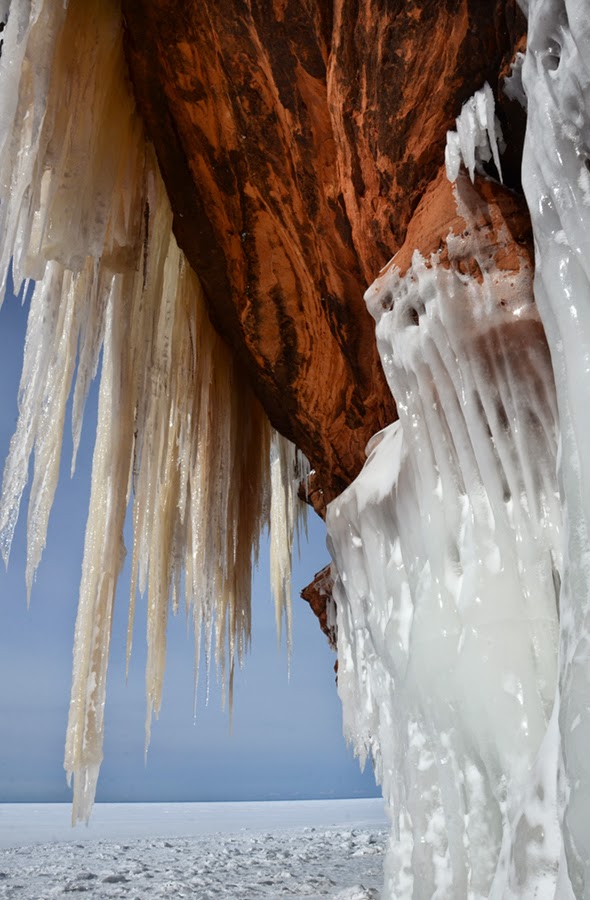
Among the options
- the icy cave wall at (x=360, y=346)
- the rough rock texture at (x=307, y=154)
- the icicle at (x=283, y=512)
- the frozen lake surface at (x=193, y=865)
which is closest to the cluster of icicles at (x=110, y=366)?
the icy cave wall at (x=360, y=346)

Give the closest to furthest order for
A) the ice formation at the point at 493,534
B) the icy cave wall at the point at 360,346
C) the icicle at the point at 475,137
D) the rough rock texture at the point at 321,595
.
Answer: the ice formation at the point at 493,534 < the icy cave wall at the point at 360,346 < the icicle at the point at 475,137 < the rough rock texture at the point at 321,595

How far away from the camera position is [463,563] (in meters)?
1.62

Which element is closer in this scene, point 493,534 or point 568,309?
point 568,309

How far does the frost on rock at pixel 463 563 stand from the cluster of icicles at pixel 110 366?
1.32 meters

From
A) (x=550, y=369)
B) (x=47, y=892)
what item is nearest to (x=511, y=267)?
(x=550, y=369)

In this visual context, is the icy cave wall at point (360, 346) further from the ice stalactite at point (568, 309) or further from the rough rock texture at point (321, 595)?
the rough rock texture at point (321, 595)

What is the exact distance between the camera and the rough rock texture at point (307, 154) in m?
2.06

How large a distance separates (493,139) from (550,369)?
0.72 m

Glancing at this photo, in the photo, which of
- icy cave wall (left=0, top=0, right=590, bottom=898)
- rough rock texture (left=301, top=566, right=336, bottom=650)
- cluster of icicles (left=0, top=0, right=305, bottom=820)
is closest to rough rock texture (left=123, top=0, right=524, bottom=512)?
icy cave wall (left=0, top=0, right=590, bottom=898)

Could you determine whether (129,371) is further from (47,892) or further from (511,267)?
(47,892)

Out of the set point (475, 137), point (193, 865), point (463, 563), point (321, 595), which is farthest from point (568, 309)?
point (193, 865)

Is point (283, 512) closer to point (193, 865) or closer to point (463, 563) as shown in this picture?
point (463, 563)

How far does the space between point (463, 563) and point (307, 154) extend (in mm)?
1797

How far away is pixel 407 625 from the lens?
6.09 feet
